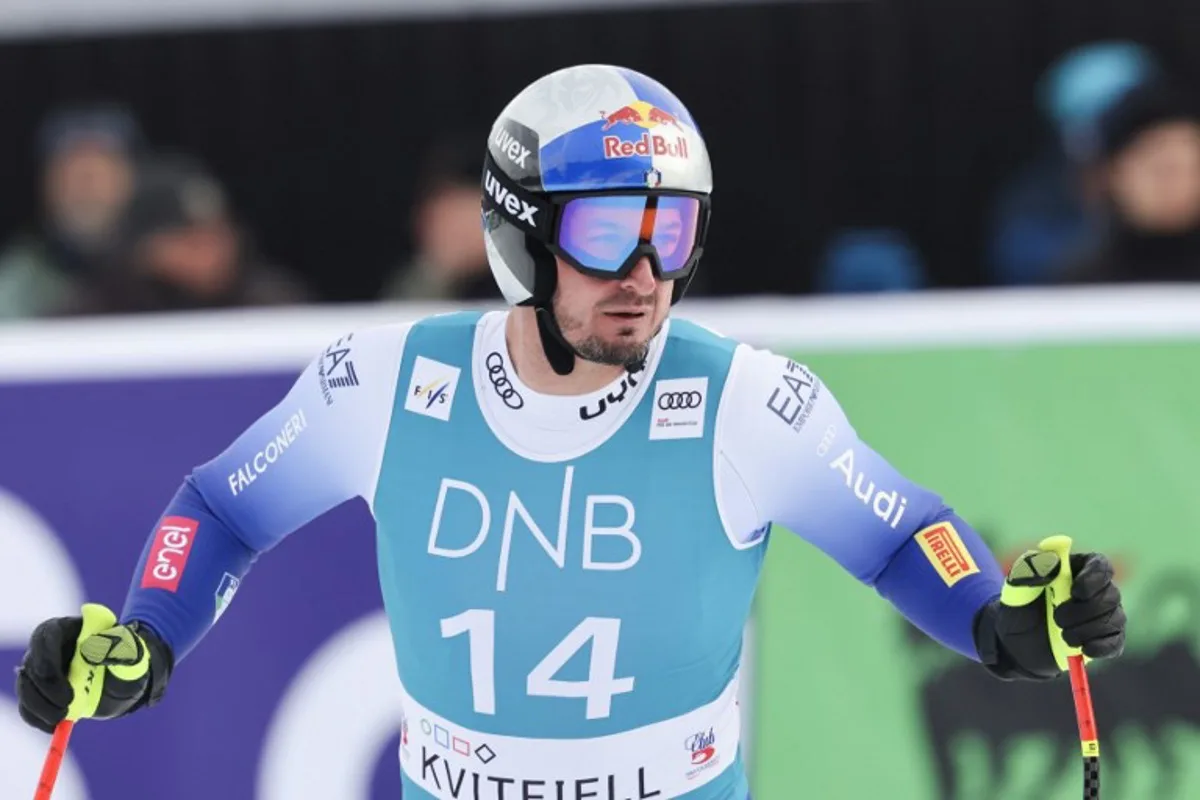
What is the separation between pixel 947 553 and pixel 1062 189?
4.17m

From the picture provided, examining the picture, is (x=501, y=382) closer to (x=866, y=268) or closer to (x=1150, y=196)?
(x=1150, y=196)

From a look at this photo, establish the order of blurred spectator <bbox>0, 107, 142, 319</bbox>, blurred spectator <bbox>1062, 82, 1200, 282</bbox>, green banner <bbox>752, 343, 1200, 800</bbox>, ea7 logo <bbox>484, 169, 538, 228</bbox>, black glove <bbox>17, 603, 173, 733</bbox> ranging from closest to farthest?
1. black glove <bbox>17, 603, 173, 733</bbox>
2. ea7 logo <bbox>484, 169, 538, 228</bbox>
3. green banner <bbox>752, 343, 1200, 800</bbox>
4. blurred spectator <bbox>1062, 82, 1200, 282</bbox>
5. blurred spectator <bbox>0, 107, 142, 319</bbox>

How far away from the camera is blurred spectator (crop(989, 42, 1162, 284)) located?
24.8 feet

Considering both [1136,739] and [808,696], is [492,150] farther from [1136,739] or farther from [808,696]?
[1136,739]

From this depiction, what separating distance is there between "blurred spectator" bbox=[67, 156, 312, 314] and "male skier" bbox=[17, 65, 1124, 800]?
2.95 meters

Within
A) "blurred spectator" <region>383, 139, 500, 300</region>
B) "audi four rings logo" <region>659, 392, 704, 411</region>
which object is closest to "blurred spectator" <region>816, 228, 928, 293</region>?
"blurred spectator" <region>383, 139, 500, 300</region>

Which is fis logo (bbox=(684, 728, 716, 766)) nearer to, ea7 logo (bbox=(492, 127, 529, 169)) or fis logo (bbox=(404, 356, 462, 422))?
fis logo (bbox=(404, 356, 462, 422))

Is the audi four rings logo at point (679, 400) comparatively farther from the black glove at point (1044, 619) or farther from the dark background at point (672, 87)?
the dark background at point (672, 87)

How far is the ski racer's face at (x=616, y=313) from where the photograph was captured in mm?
3799

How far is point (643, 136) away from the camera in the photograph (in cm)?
380

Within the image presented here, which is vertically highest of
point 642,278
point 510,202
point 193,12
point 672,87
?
point 193,12

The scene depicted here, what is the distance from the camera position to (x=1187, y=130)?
617 centimetres

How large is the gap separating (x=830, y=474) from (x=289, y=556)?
2.19 meters

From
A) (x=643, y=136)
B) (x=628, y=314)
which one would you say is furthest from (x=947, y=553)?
(x=643, y=136)
